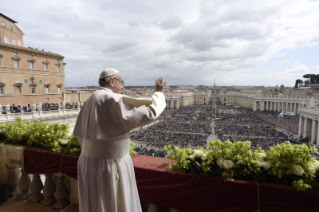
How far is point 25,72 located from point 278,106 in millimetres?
81829

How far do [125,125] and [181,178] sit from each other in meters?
1.10

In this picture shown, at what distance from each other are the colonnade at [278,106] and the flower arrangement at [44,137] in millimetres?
77706

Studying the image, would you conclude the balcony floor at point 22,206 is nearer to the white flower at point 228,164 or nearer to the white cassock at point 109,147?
the white cassock at point 109,147

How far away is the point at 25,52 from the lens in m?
21.0

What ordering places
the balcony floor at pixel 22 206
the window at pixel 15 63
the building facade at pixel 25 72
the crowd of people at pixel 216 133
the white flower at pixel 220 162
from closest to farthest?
the white flower at pixel 220 162
the balcony floor at pixel 22 206
the building facade at pixel 25 72
the window at pixel 15 63
the crowd of people at pixel 216 133

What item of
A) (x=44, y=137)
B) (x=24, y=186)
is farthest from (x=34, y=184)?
(x=44, y=137)

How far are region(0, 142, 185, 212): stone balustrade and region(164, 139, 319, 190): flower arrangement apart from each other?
1.18 metres

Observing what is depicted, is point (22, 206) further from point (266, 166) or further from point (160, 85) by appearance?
point (266, 166)

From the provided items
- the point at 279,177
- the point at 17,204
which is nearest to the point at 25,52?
the point at 17,204

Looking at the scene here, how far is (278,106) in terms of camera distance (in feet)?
248

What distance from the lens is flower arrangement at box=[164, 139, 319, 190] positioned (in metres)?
2.02

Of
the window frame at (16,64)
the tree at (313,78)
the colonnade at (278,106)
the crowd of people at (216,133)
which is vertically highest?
the tree at (313,78)

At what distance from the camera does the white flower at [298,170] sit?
77.7 inches

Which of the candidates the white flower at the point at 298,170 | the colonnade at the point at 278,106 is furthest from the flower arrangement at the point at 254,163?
the colonnade at the point at 278,106
